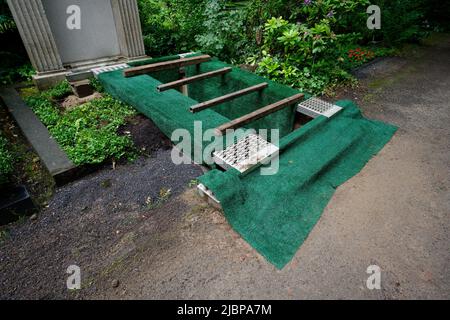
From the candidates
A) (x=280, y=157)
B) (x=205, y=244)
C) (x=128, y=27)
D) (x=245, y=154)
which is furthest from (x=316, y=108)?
(x=128, y=27)

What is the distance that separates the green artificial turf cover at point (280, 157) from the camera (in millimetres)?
2475

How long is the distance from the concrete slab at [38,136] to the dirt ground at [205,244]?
29cm

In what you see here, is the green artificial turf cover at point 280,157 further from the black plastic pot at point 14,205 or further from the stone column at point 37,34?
the black plastic pot at point 14,205

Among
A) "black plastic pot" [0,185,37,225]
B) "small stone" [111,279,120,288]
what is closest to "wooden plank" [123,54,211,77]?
"black plastic pot" [0,185,37,225]

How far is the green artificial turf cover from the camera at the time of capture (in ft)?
8.12

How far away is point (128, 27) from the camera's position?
5629mm

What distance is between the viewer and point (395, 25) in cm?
829

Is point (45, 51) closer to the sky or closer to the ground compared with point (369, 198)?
closer to the sky

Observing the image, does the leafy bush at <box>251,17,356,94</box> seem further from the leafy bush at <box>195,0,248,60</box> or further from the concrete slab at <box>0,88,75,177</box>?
the concrete slab at <box>0,88,75,177</box>

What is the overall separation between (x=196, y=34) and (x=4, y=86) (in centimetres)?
444

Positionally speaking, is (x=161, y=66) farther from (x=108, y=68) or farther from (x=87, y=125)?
(x=87, y=125)

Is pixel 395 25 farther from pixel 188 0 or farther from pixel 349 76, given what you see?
pixel 188 0
